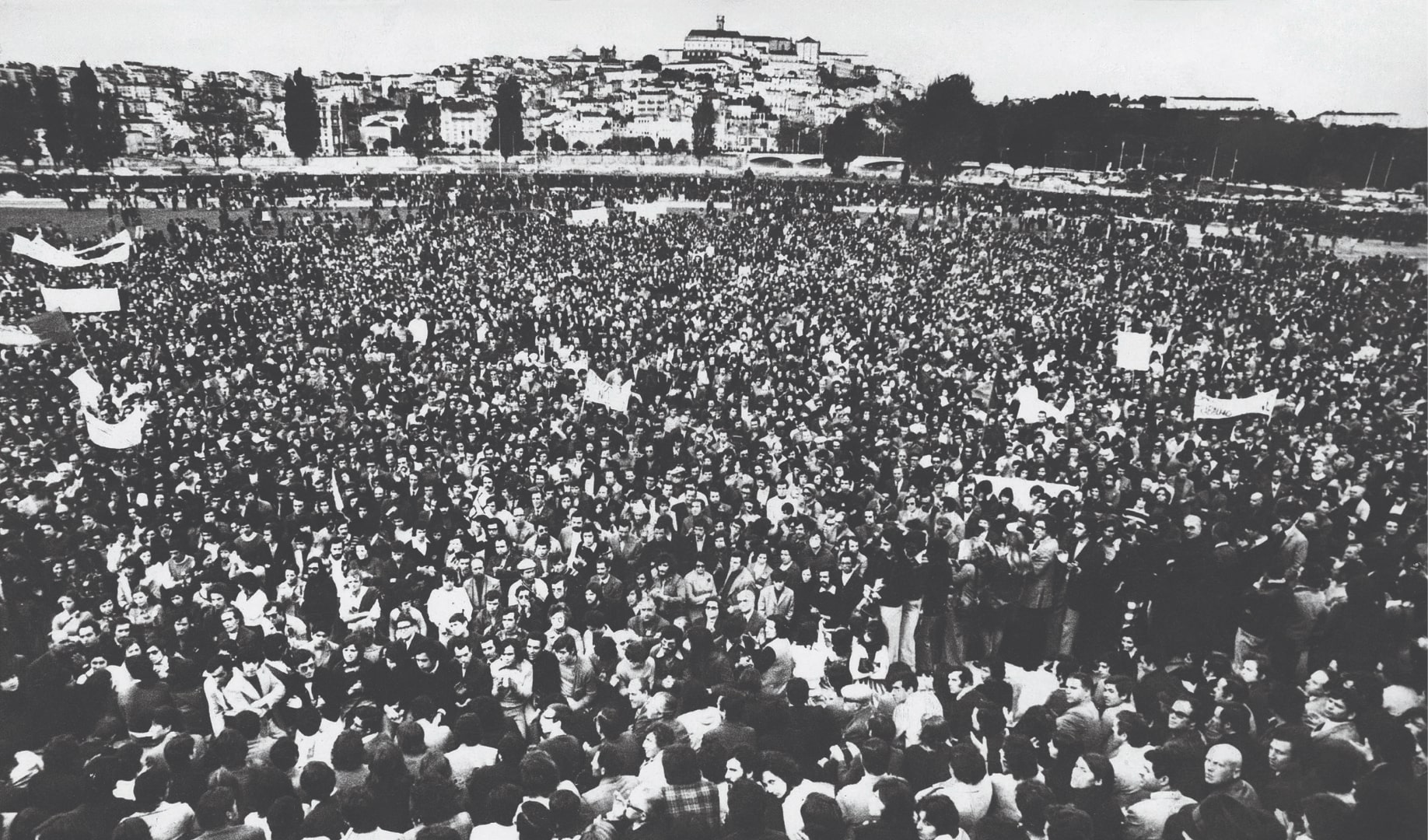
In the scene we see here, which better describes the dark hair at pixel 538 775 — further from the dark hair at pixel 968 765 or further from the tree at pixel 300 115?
the tree at pixel 300 115

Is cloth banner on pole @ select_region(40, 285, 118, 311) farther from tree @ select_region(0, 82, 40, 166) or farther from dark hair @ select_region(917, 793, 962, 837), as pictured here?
tree @ select_region(0, 82, 40, 166)

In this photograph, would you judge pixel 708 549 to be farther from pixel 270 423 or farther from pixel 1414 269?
pixel 1414 269

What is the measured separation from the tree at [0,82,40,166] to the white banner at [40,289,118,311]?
3340cm

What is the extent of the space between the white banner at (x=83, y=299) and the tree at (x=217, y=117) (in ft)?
175

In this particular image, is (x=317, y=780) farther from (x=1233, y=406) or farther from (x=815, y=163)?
(x=815, y=163)

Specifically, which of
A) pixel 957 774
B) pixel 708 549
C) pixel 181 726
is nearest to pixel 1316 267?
pixel 708 549

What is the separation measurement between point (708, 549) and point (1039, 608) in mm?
2769

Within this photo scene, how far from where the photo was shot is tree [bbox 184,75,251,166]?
2726 inches

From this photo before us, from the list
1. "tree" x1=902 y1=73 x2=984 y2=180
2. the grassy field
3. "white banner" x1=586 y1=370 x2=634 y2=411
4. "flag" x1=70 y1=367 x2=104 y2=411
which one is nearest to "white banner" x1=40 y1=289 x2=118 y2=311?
"flag" x1=70 y1=367 x2=104 y2=411

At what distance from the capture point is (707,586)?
670cm

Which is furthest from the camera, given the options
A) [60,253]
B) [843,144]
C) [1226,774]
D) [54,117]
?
[843,144]

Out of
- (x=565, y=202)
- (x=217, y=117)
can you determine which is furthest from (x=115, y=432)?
(x=217, y=117)

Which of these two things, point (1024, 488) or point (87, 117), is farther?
point (87, 117)

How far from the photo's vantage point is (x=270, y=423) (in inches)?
398
